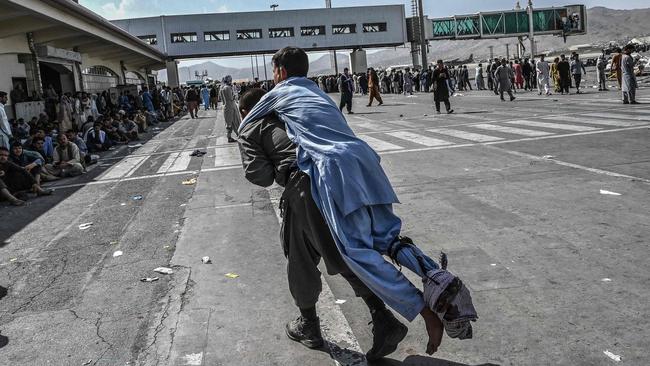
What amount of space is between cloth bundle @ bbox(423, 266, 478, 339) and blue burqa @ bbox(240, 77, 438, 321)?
0.11 meters

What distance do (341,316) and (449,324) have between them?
128 centimetres

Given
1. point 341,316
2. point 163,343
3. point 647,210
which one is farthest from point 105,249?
point 647,210

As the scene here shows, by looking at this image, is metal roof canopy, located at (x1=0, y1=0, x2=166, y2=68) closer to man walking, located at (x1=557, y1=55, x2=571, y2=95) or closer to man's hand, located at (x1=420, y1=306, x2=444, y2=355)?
man's hand, located at (x1=420, y1=306, x2=444, y2=355)

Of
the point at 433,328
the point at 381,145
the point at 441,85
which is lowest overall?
the point at 433,328

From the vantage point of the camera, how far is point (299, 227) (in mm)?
3215

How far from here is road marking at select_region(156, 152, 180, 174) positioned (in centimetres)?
1208

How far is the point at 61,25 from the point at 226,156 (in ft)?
39.3

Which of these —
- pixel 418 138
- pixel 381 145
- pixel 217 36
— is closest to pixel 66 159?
pixel 381 145

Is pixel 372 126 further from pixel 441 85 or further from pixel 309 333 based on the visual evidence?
pixel 309 333

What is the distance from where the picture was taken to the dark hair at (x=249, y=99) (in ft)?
11.8

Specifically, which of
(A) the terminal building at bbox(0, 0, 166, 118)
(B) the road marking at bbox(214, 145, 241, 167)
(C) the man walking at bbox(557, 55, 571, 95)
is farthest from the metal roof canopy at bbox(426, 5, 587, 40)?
(B) the road marking at bbox(214, 145, 241, 167)

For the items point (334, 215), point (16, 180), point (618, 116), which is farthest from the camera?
point (618, 116)

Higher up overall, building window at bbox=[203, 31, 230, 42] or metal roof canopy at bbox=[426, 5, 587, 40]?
building window at bbox=[203, 31, 230, 42]

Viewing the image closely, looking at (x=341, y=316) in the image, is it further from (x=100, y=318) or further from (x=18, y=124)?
(x=18, y=124)
